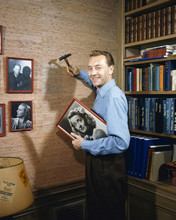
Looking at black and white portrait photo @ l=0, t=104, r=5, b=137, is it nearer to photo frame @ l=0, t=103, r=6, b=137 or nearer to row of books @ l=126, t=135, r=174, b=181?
photo frame @ l=0, t=103, r=6, b=137

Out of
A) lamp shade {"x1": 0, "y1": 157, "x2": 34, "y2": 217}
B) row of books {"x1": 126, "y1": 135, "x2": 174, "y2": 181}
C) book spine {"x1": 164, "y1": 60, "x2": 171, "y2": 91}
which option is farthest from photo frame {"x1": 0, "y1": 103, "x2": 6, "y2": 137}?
book spine {"x1": 164, "y1": 60, "x2": 171, "y2": 91}

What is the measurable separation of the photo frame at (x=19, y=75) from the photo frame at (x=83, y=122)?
41cm

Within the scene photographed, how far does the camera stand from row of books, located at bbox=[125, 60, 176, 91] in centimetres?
207

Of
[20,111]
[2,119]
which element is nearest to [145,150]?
[20,111]

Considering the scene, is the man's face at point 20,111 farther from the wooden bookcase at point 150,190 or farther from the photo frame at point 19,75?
the wooden bookcase at point 150,190

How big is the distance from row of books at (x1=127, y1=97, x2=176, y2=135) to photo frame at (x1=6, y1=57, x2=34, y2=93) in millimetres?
999

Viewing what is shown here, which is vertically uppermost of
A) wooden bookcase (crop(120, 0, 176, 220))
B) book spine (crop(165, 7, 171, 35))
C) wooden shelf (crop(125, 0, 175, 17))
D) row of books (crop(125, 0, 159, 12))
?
row of books (crop(125, 0, 159, 12))

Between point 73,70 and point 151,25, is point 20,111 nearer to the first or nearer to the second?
point 73,70

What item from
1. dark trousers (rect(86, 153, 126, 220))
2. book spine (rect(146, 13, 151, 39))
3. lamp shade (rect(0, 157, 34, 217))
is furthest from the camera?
book spine (rect(146, 13, 151, 39))

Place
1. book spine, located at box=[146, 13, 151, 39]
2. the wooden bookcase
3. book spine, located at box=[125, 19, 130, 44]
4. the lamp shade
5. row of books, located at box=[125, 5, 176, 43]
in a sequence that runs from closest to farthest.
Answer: the lamp shade
the wooden bookcase
row of books, located at box=[125, 5, 176, 43]
book spine, located at box=[146, 13, 151, 39]
book spine, located at box=[125, 19, 130, 44]

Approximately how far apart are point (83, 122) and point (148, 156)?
0.74 metres

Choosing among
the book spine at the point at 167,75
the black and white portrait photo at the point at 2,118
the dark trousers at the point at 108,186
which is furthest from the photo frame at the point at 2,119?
the book spine at the point at 167,75

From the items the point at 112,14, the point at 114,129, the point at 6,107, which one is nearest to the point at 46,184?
the point at 6,107

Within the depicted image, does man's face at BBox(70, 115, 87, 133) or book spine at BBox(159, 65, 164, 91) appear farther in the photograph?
book spine at BBox(159, 65, 164, 91)
